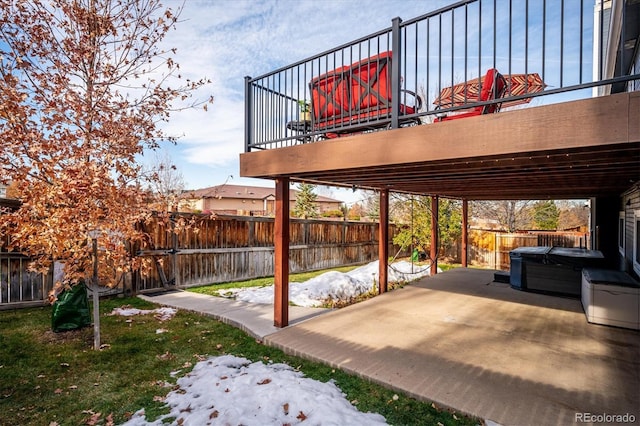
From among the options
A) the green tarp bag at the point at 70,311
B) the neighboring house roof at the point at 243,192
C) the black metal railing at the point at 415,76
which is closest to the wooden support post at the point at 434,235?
the black metal railing at the point at 415,76

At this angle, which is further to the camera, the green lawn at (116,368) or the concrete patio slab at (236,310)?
the concrete patio slab at (236,310)

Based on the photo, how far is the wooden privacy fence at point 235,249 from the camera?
7.46 metres

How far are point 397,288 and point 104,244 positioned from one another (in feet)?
18.8

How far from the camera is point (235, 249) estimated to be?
8.95 meters

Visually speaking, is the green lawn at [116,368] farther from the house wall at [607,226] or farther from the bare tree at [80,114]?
the house wall at [607,226]

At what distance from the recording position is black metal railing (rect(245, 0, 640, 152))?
8.53 feet

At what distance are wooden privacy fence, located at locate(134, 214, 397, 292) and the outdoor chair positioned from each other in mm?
3063

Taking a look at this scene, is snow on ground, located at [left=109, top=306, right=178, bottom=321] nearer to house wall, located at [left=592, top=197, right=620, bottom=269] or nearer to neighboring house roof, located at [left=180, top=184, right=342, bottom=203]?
house wall, located at [left=592, top=197, right=620, bottom=269]

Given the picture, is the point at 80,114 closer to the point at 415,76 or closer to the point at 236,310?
the point at 236,310

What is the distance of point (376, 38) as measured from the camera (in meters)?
3.65

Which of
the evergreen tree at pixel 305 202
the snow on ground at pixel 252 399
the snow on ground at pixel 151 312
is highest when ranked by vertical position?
the evergreen tree at pixel 305 202

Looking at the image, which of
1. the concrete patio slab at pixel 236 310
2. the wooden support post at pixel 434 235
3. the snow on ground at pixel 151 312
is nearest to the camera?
the concrete patio slab at pixel 236 310

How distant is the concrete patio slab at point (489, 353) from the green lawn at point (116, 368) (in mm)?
231

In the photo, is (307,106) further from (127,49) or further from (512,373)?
(512,373)
